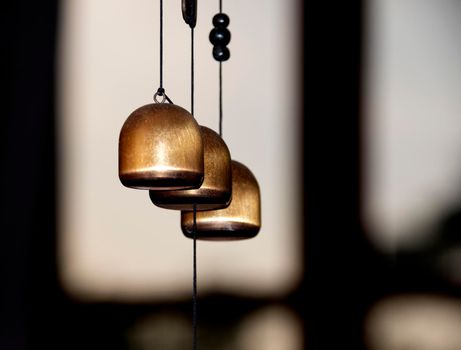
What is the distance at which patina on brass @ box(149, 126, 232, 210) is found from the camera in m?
1.95

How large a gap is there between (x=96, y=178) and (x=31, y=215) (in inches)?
10.4

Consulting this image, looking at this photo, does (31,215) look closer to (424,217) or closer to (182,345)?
(182,345)

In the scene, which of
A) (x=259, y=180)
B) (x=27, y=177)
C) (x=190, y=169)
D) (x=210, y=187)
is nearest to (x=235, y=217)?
(x=210, y=187)

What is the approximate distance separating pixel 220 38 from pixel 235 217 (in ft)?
1.34

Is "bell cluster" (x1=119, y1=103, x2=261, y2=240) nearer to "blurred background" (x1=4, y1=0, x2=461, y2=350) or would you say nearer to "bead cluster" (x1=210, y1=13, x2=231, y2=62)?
"bead cluster" (x1=210, y1=13, x2=231, y2=62)

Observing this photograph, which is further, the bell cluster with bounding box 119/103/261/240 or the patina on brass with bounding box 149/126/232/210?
the patina on brass with bounding box 149/126/232/210

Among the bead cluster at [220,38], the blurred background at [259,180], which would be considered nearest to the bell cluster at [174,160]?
the bead cluster at [220,38]

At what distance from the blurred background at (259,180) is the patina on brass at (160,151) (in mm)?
1735

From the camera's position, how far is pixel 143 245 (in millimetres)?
3586

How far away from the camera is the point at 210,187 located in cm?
195

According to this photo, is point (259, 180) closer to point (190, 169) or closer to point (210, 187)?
point (210, 187)

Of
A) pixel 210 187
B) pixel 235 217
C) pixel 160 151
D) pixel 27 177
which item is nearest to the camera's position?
pixel 160 151

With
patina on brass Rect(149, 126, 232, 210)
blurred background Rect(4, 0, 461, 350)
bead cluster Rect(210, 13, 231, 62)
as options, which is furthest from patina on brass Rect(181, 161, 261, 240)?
blurred background Rect(4, 0, 461, 350)

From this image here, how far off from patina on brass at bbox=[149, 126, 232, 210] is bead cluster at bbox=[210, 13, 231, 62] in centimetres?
27
